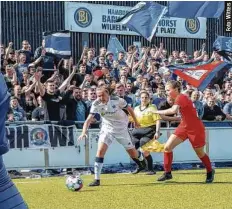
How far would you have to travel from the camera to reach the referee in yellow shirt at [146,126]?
1327 cm

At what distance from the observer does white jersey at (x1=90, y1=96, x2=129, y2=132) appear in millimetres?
11555

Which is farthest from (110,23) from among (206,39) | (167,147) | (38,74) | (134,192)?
(134,192)

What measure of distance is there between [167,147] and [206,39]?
17763 mm

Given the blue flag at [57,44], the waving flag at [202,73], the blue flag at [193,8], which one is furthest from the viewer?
the blue flag at [193,8]

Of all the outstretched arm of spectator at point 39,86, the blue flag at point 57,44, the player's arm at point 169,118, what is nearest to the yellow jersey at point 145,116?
the player's arm at point 169,118

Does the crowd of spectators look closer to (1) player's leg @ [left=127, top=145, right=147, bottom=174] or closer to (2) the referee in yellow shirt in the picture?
(2) the referee in yellow shirt

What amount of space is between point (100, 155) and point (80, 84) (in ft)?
14.0

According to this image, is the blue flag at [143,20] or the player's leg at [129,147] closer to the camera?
the player's leg at [129,147]

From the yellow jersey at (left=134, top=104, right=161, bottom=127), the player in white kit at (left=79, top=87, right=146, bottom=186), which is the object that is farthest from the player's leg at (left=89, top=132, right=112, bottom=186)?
the yellow jersey at (left=134, top=104, right=161, bottom=127)

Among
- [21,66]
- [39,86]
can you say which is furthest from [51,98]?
[21,66]

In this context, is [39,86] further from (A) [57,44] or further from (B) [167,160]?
(A) [57,44]

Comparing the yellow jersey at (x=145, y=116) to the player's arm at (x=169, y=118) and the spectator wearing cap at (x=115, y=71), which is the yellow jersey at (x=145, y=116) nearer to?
the player's arm at (x=169, y=118)

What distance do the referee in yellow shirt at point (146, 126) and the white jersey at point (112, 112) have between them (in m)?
1.33

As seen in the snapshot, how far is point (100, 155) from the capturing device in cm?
1145
